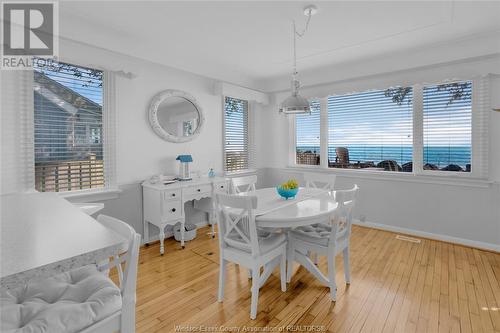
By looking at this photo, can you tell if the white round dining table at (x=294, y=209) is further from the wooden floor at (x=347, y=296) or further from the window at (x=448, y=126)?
the window at (x=448, y=126)

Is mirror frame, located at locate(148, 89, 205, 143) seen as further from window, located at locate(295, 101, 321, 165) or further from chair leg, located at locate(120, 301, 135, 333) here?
chair leg, located at locate(120, 301, 135, 333)

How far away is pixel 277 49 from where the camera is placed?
3.49 meters

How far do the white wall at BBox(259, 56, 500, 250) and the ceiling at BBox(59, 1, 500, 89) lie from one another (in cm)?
40

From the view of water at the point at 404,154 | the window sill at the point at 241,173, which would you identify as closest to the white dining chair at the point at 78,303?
the window sill at the point at 241,173

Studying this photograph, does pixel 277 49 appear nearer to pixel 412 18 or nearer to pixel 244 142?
pixel 412 18

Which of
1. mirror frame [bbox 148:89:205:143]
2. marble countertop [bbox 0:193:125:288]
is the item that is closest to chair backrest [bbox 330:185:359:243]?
marble countertop [bbox 0:193:125:288]

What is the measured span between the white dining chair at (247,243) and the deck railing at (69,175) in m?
1.80

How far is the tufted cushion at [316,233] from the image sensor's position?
7.27ft

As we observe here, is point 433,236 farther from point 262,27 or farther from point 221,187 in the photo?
point 262,27

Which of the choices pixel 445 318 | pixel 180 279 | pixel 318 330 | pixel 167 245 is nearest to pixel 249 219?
pixel 318 330

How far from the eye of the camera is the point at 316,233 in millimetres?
2350

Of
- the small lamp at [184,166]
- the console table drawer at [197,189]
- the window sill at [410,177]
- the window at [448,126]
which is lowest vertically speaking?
the console table drawer at [197,189]

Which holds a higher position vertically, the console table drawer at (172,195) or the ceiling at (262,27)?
the ceiling at (262,27)

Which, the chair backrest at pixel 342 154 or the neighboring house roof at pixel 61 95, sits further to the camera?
the chair backrest at pixel 342 154
